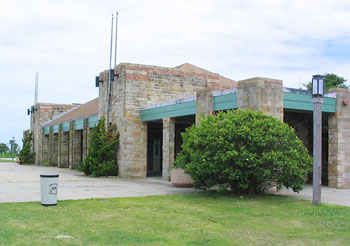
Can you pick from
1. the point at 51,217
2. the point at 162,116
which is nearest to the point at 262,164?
the point at 51,217

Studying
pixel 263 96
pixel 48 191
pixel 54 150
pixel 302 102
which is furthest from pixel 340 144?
pixel 54 150

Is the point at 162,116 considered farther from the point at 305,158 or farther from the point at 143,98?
the point at 305,158

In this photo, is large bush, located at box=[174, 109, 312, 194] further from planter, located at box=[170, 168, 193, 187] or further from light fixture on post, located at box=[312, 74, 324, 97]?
planter, located at box=[170, 168, 193, 187]

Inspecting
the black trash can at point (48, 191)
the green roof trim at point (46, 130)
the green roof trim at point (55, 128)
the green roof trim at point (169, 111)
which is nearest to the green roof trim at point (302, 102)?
A: the green roof trim at point (169, 111)

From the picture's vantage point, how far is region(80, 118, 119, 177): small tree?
24.7m

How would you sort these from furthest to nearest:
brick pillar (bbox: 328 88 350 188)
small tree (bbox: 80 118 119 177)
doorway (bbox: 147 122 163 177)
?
1. doorway (bbox: 147 122 163 177)
2. small tree (bbox: 80 118 119 177)
3. brick pillar (bbox: 328 88 350 188)

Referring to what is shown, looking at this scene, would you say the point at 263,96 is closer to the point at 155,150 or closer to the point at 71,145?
the point at 155,150

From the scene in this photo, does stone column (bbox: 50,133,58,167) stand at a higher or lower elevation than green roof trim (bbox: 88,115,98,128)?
lower

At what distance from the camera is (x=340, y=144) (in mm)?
18375

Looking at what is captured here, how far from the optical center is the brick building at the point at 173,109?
56.8ft

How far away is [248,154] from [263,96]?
4.03 metres

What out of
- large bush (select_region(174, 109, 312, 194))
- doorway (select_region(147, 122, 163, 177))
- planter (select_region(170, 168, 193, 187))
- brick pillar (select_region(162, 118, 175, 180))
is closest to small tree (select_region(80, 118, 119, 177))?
brick pillar (select_region(162, 118, 175, 180))

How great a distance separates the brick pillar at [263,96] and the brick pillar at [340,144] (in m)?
3.37

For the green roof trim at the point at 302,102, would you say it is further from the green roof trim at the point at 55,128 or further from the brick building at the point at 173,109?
the green roof trim at the point at 55,128
